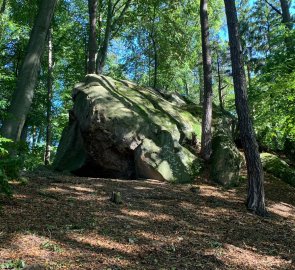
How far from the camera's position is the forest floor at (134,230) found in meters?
4.71

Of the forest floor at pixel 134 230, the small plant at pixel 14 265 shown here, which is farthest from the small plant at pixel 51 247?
the small plant at pixel 14 265

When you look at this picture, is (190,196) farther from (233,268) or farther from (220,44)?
(220,44)

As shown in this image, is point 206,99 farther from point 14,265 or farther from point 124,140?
point 14,265

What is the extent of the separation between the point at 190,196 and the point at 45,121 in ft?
36.9

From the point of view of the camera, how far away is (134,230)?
6.08 metres

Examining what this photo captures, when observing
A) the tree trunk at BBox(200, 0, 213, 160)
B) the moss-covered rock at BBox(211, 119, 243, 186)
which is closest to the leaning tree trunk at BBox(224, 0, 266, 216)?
the moss-covered rock at BBox(211, 119, 243, 186)

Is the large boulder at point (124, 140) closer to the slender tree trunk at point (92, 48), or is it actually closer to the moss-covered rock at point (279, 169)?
the slender tree trunk at point (92, 48)

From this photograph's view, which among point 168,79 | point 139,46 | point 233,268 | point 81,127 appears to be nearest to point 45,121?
point 81,127

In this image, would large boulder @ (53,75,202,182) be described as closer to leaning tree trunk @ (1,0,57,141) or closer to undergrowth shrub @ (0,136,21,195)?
leaning tree trunk @ (1,0,57,141)

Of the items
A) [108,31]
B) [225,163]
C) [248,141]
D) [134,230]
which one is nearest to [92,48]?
[108,31]

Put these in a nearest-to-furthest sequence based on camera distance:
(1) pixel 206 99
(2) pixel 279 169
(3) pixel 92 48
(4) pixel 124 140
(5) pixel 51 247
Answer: (5) pixel 51 247 → (4) pixel 124 140 → (1) pixel 206 99 → (2) pixel 279 169 → (3) pixel 92 48

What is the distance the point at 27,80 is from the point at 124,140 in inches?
191

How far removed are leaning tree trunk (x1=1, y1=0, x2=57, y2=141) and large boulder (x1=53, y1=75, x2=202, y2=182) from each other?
4669mm

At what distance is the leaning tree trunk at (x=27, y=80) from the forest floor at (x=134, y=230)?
1241 mm
